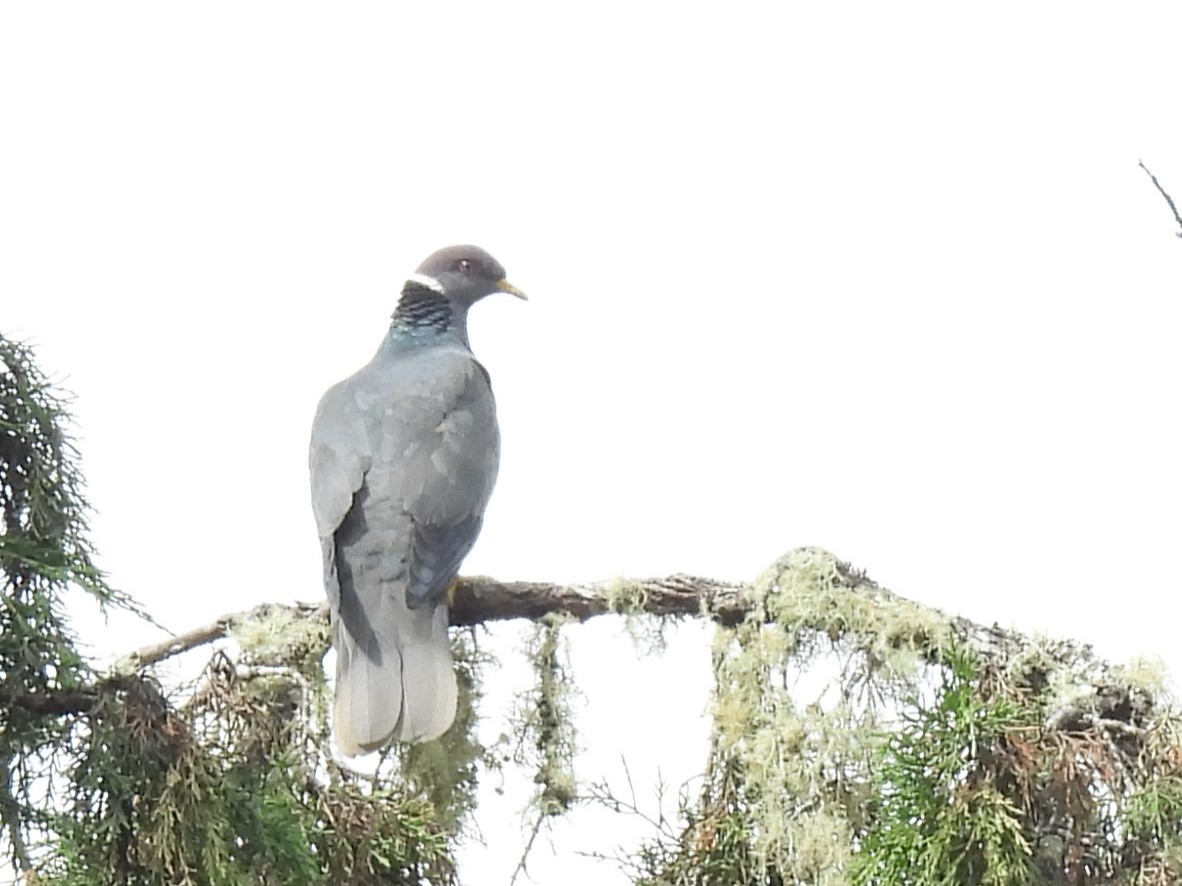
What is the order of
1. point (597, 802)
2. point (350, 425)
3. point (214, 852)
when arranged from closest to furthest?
1. point (214, 852)
2. point (597, 802)
3. point (350, 425)

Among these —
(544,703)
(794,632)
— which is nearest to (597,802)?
(544,703)

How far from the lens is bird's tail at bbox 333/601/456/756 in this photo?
2.12 m

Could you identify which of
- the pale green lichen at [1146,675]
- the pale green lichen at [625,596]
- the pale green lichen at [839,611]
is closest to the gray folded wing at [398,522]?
the pale green lichen at [625,596]

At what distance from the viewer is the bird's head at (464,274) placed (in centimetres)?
299

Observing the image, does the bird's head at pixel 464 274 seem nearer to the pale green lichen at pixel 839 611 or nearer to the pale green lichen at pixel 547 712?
the pale green lichen at pixel 547 712

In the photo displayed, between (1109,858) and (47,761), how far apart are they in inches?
40.2

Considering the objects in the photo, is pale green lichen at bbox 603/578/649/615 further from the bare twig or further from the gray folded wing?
the bare twig

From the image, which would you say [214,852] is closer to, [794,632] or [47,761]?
[47,761]

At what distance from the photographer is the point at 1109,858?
1708 mm

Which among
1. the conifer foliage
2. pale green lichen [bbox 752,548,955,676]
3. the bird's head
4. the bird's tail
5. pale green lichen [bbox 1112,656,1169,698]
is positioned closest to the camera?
the conifer foliage

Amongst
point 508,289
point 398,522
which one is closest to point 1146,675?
point 398,522

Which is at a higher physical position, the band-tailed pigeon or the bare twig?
the bare twig

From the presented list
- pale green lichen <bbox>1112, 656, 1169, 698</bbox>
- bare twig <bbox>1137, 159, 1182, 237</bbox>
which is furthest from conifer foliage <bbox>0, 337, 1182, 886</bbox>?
bare twig <bbox>1137, 159, 1182, 237</bbox>

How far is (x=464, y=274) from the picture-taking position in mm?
3006
